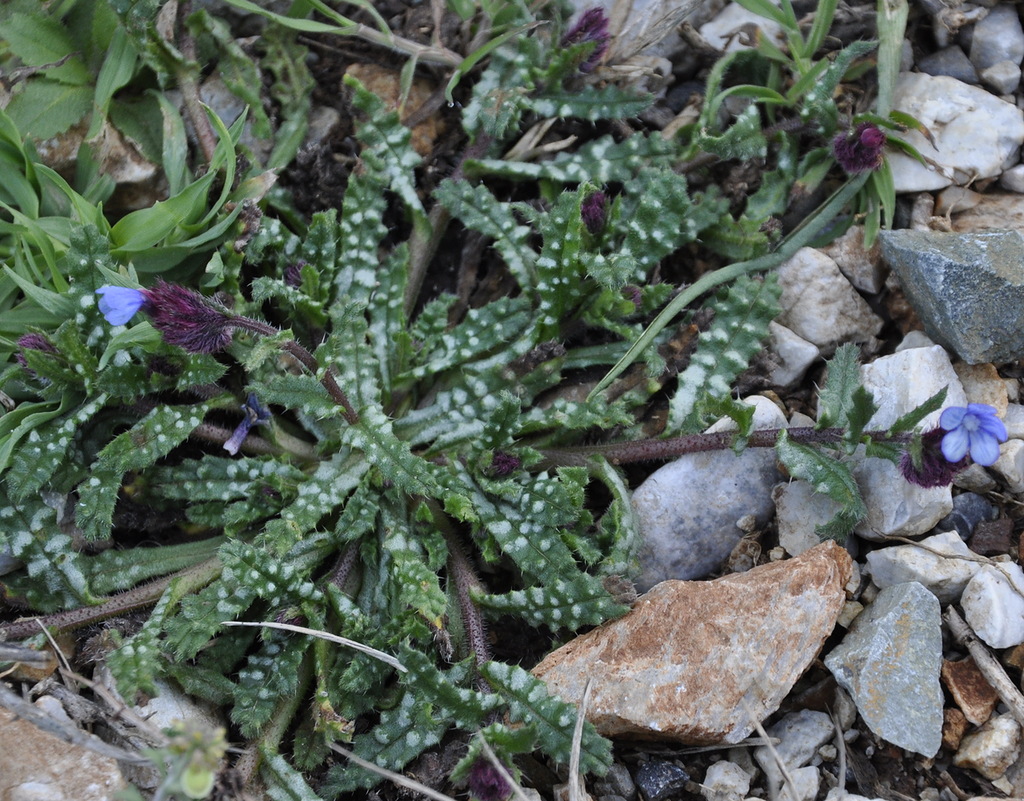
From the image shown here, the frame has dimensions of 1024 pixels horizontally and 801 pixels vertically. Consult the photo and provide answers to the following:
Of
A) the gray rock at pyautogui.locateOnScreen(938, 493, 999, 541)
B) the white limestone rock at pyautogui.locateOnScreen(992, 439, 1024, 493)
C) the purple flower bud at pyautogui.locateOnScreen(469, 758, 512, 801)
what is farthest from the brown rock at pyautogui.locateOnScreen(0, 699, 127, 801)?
the white limestone rock at pyautogui.locateOnScreen(992, 439, 1024, 493)

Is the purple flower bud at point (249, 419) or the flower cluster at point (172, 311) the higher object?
the flower cluster at point (172, 311)

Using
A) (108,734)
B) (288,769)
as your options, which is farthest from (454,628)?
(108,734)

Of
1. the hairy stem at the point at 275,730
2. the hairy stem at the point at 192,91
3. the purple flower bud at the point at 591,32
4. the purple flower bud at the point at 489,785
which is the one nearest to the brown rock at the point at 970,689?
the purple flower bud at the point at 489,785

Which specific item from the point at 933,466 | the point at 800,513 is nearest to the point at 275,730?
the point at 800,513

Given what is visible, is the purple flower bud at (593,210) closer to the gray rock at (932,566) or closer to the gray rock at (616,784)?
the gray rock at (932,566)

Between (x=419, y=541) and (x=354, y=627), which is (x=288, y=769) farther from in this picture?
(x=419, y=541)
